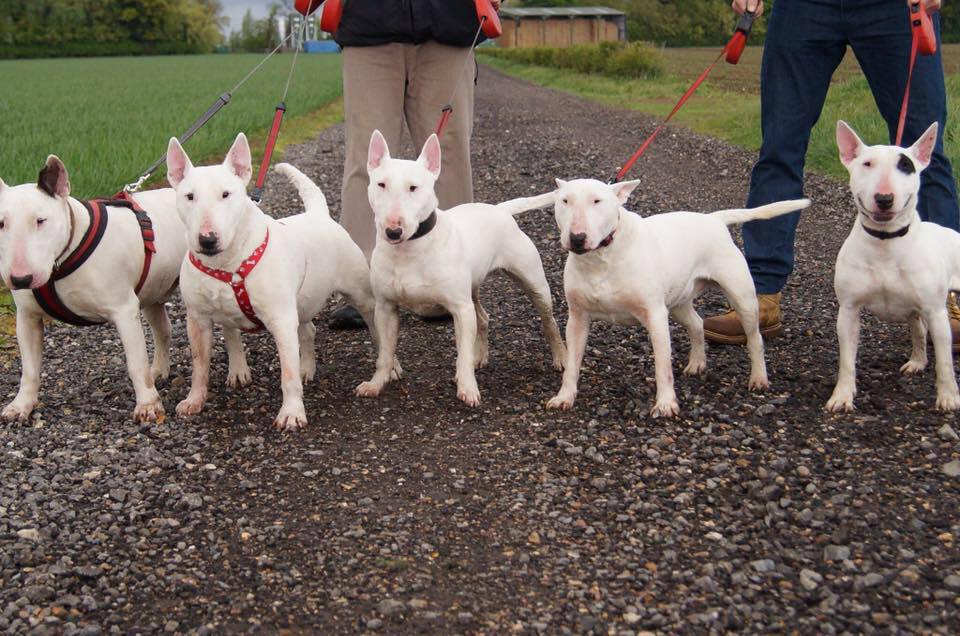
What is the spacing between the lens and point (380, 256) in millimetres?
5207

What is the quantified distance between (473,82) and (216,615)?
14.5 ft

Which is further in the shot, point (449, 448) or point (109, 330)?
point (109, 330)

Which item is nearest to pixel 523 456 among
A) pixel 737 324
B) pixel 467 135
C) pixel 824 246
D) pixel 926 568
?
pixel 926 568

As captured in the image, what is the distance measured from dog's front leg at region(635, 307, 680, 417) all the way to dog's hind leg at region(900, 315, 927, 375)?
1.36m

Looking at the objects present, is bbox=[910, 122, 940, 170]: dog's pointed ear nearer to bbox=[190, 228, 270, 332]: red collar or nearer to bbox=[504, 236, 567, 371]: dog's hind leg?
bbox=[504, 236, 567, 371]: dog's hind leg

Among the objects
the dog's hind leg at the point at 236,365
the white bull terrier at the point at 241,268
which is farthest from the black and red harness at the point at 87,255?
the dog's hind leg at the point at 236,365

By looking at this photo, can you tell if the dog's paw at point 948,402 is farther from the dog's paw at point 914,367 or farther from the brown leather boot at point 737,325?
the brown leather boot at point 737,325

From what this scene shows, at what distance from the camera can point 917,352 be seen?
5305mm

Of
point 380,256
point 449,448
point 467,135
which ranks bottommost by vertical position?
point 449,448

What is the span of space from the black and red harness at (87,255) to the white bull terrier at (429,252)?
1179 millimetres

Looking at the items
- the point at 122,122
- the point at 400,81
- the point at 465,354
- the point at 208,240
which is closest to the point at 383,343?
the point at 465,354

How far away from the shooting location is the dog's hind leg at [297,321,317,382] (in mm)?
5758

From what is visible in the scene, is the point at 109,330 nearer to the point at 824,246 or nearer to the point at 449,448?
the point at 449,448

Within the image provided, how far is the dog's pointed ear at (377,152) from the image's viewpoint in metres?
5.05
